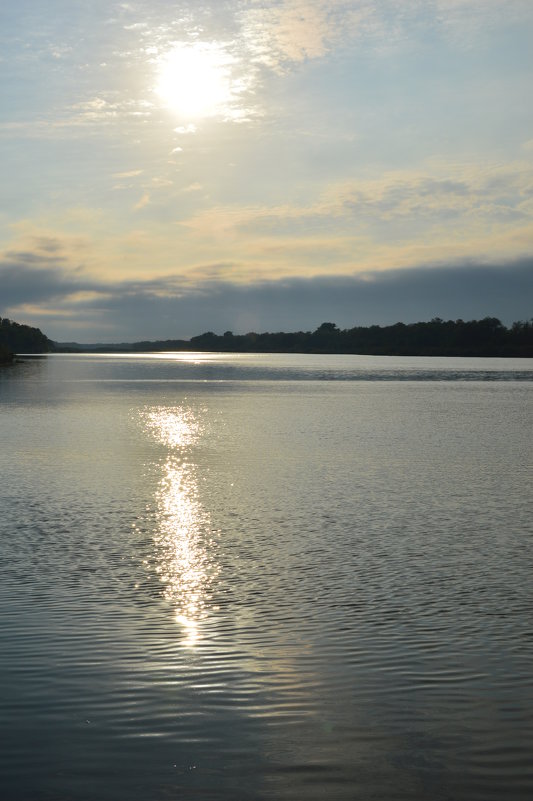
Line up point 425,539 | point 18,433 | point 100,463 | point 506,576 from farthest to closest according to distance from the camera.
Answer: point 18,433 → point 100,463 → point 425,539 → point 506,576

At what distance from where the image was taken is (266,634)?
15.0m

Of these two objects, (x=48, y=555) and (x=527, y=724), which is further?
(x=48, y=555)

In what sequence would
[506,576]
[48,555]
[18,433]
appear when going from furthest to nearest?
1. [18,433]
2. [48,555]
3. [506,576]

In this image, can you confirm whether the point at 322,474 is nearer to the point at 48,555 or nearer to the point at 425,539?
the point at 425,539

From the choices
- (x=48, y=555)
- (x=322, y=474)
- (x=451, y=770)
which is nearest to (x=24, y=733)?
(x=451, y=770)

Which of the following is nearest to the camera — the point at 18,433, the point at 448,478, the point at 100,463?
the point at 448,478

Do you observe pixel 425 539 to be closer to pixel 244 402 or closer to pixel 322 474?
pixel 322 474

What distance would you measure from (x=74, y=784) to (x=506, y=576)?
11577mm

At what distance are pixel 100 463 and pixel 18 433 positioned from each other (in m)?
14.7

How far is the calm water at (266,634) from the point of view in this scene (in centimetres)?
1027

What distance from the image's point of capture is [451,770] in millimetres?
10188

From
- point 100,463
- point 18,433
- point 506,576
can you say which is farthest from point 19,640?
point 18,433

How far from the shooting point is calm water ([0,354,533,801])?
10273 mm

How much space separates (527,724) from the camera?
11.4m
